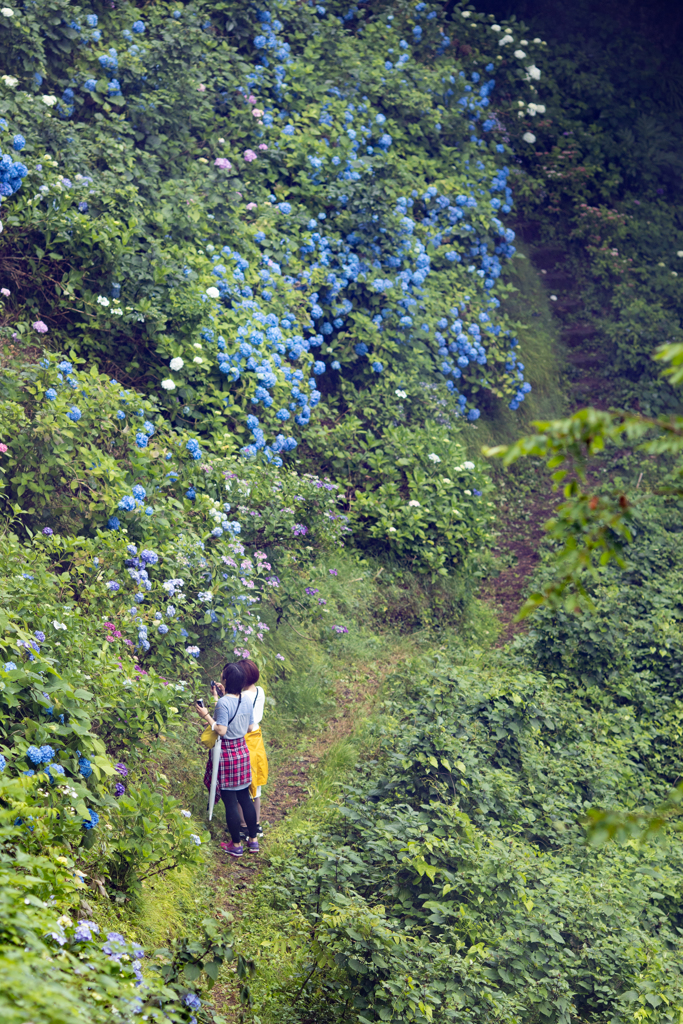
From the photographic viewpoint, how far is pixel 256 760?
5203 mm

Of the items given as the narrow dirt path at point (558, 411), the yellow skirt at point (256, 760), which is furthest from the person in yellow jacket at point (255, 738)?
the narrow dirt path at point (558, 411)

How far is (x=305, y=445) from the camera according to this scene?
7.91m

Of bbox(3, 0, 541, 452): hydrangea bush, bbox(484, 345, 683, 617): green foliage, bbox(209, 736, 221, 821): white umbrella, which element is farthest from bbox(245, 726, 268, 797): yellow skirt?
bbox(484, 345, 683, 617): green foliage

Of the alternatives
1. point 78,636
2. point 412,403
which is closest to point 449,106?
point 412,403

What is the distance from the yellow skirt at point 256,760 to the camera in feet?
17.0

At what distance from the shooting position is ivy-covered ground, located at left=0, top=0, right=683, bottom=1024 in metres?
3.93

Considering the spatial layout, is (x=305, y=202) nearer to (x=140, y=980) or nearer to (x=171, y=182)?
(x=171, y=182)

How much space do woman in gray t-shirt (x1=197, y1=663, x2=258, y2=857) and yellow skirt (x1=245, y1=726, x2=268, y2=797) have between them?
0.04m

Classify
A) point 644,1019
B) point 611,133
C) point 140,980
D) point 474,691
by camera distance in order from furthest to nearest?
point 611,133, point 474,691, point 644,1019, point 140,980

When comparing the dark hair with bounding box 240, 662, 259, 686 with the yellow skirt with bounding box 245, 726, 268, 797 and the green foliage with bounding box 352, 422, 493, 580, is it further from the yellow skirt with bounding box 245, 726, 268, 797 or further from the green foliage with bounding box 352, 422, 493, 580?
the green foliage with bounding box 352, 422, 493, 580

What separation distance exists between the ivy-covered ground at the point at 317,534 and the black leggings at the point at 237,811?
16cm

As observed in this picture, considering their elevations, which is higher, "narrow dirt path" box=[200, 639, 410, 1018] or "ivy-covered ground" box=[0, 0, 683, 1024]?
"ivy-covered ground" box=[0, 0, 683, 1024]

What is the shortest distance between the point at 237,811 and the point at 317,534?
2406mm

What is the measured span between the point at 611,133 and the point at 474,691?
939cm
